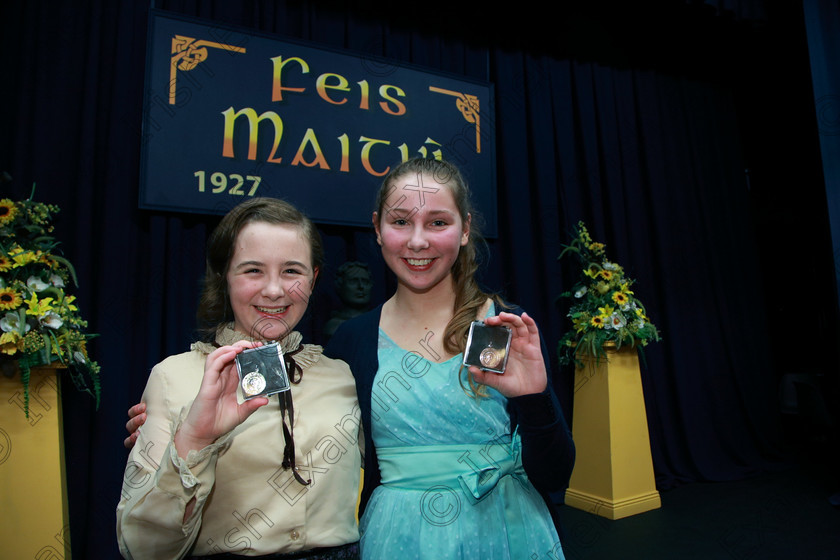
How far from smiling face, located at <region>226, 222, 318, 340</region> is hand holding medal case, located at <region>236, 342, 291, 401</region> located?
0.61 ft

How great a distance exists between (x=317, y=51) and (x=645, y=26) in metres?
2.91

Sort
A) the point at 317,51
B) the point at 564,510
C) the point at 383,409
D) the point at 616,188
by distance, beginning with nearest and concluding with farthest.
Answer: the point at 383,409, the point at 317,51, the point at 564,510, the point at 616,188

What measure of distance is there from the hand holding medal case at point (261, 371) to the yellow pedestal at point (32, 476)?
1586 mm

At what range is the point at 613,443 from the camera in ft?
10.4

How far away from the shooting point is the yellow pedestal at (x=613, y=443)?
315 cm

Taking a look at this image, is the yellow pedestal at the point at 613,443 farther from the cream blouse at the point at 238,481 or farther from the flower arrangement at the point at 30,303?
the flower arrangement at the point at 30,303

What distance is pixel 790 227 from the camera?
20.8 ft

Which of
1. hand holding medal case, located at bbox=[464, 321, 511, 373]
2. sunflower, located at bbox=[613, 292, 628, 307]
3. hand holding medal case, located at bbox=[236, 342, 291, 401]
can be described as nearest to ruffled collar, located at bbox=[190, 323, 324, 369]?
hand holding medal case, located at bbox=[236, 342, 291, 401]

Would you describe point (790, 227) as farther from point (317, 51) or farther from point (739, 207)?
point (317, 51)

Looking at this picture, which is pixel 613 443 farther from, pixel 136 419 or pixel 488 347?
pixel 136 419

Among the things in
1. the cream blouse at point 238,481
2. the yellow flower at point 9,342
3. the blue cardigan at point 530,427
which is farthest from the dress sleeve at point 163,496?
the yellow flower at point 9,342

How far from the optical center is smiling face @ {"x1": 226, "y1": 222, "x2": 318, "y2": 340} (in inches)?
42.7

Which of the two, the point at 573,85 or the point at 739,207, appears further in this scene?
the point at 739,207

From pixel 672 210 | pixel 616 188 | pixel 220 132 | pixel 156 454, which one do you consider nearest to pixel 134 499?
pixel 156 454
